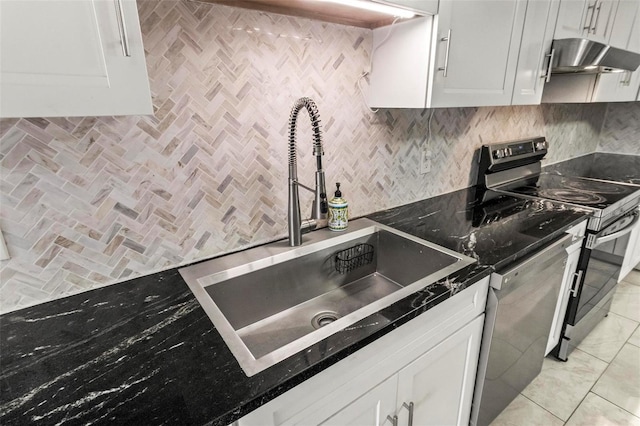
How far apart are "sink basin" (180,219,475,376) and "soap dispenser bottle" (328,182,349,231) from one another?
0.10ft

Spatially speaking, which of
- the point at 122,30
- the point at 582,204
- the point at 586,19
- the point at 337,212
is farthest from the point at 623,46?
the point at 122,30

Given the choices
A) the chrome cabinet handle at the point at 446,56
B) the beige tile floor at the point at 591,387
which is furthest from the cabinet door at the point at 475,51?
the beige tile floor at the point at 591,387

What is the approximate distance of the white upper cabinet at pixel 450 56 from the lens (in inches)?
44.3

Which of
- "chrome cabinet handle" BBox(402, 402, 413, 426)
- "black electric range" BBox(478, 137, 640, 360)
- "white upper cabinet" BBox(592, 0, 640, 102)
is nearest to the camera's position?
"chrome cabinet handle" BBox(402, 402, 413, 426)

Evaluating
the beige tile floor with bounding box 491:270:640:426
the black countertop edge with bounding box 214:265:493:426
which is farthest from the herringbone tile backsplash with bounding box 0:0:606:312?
the beige tile floor with bounding box 491:270:640:426

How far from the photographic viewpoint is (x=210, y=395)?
62 cm

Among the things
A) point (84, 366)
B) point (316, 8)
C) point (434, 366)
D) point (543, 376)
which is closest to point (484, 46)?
point (316, 8)

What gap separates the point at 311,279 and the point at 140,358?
2.09ft

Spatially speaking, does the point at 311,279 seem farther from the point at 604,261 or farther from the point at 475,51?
the point at 604,261

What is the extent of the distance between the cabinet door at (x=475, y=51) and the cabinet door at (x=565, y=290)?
83 cm

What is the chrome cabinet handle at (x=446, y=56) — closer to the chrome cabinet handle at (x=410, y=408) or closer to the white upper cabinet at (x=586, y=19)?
the white upper cabinet at (x=586, y=19)

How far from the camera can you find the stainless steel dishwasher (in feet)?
3.85

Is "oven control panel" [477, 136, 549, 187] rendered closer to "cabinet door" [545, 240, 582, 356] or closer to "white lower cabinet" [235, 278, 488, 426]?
"cabinet door" [545, 240, 582, 356]

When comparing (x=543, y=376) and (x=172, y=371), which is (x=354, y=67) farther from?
(x=543, y=376)
